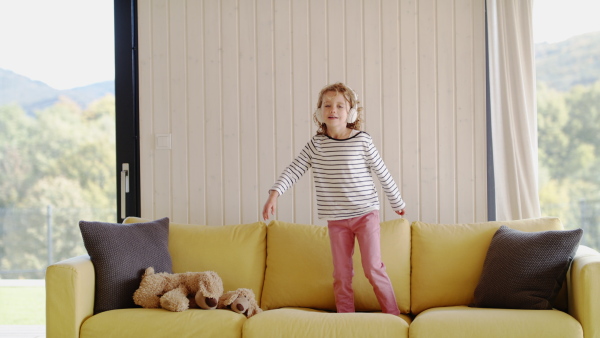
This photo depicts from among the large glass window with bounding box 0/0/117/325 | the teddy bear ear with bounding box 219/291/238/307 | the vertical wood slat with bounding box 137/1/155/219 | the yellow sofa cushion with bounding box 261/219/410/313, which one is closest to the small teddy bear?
the teddy bear ear with bounding box 219/291/238/307

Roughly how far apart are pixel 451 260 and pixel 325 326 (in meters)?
0.81

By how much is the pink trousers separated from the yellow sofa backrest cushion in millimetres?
196

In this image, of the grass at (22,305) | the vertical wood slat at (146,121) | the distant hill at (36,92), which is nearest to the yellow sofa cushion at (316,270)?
the vertical wood slat at (146,121)

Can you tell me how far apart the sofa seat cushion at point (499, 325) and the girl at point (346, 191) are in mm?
434

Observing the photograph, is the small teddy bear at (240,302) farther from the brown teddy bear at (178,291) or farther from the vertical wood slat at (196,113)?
the vertical wood slat at (196,113)

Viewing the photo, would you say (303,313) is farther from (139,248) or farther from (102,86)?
(102,86)

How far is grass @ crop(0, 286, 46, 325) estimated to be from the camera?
12.4 feet

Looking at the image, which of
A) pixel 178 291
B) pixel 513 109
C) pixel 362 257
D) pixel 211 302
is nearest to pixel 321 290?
pixel 362 257

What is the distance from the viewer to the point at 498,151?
3.38 meters

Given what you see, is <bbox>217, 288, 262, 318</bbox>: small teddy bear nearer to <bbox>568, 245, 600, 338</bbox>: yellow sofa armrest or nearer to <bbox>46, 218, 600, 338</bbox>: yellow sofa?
<bbox>46, 218, 600, 338</bbox>: yellow sofa

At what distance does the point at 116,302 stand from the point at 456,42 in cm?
227

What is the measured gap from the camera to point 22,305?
3850 millimetres

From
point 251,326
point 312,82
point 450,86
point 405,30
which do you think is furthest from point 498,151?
point 251,326

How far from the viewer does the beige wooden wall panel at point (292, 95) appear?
3.47 metres
